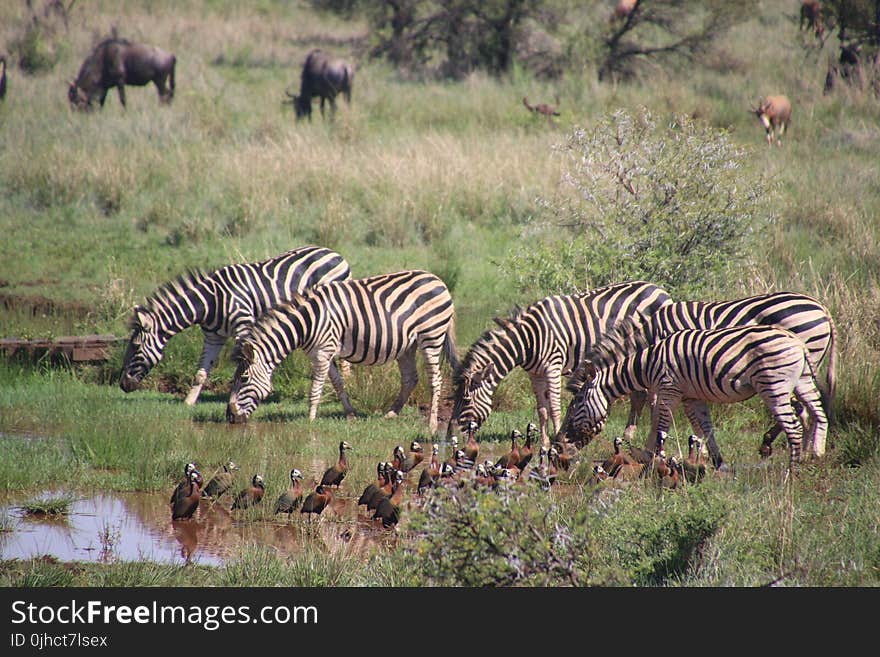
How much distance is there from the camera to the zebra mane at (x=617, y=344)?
10234 millimetres

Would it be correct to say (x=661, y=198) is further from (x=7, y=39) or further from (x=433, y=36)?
(x=7, y=39)

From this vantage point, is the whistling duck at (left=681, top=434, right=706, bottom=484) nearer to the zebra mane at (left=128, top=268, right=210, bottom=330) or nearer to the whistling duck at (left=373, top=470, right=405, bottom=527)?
the whistling duck at (left=373, top=470, right=405, bottom=527)

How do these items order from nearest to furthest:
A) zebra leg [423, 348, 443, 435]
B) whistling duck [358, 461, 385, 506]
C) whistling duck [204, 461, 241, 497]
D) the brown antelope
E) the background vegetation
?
the background vegetation, whistling duck [358, 461, 385, 506], whistling duck [204, 461, 241, 497], zebra leg [423, 348, 443, 435], the brown antelope

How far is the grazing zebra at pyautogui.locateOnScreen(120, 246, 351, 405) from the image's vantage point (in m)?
12.4

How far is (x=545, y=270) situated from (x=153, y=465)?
536 cm

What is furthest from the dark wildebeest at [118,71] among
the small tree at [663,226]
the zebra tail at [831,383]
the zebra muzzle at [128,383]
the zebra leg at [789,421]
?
the zebra leg at [789,421]

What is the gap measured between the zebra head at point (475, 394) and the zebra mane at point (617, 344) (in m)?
0.73

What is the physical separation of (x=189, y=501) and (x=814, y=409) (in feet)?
16.6

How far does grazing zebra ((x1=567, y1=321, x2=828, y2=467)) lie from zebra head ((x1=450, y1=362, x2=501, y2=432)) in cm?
77

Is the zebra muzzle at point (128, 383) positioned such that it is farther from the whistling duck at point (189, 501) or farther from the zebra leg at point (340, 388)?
the whistling duck at point (189, 501)

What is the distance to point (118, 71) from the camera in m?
26.2

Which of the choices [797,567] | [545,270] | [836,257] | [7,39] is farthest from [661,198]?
[7,39]

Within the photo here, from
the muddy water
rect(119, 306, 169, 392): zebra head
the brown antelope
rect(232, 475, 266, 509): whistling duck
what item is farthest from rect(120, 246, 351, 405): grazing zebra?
the brown antelope

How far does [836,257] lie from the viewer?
15805 millimetres
